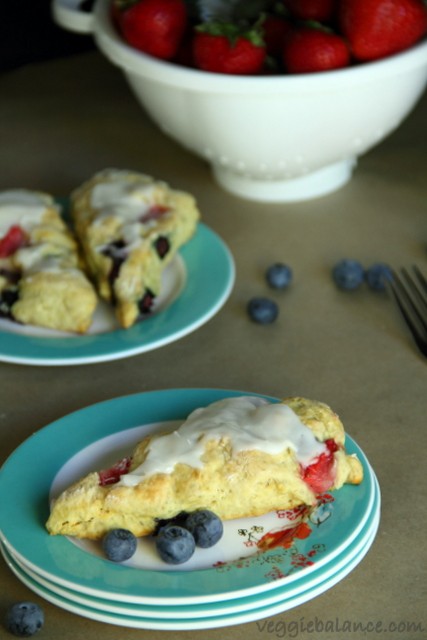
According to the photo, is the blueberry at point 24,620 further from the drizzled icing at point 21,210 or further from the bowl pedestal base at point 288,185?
the bowl pedestal base at point 288,185

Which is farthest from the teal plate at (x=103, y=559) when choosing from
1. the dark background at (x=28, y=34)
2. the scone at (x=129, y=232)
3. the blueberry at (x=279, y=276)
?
the dark background at (x=28, y=34)

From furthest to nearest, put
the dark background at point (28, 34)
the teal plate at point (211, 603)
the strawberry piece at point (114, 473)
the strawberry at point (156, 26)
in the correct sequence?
the dark background at point (28, 34)
the strawberry at point (156, 26)
the strawberry piece at point (114, 473)
the teal plate at point (211, 603)

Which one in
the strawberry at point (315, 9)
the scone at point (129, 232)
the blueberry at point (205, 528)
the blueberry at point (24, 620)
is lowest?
the scone at point (129, 232)

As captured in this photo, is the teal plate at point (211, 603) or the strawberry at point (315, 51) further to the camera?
the strawberry at point (315, 51)

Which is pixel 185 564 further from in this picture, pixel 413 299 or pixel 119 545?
pixel 413 299

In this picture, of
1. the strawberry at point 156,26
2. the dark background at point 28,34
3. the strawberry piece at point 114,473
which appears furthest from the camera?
the dark background at point 28,34

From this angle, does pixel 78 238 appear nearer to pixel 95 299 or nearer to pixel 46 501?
pixel 95 299

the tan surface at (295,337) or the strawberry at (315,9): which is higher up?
the strawberry at (315,9)

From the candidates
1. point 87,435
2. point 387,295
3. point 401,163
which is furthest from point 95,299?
point 401,163

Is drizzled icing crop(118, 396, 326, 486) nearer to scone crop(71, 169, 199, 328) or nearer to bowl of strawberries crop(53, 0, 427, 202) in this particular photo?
scone crop(71, 169, 199, 328)
